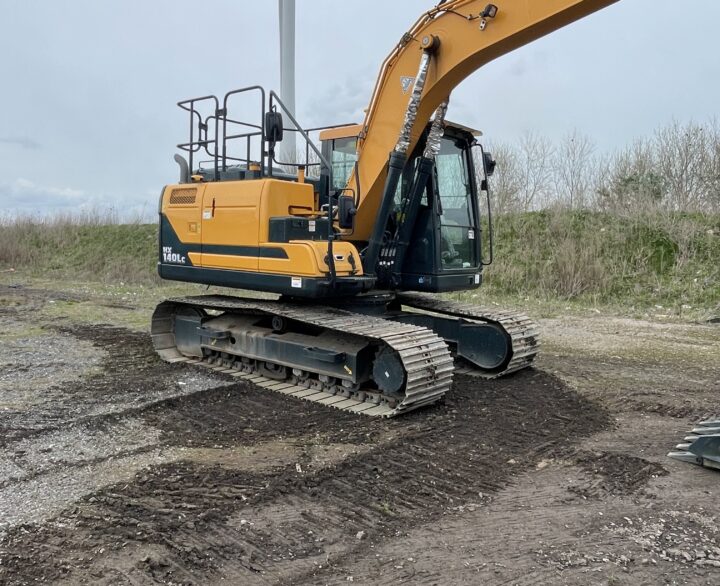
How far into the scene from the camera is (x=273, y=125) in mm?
6348

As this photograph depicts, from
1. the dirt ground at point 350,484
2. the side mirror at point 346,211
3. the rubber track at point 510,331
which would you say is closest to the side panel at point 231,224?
the side mirror at point 346,211

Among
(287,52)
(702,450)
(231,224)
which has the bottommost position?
(702,450)

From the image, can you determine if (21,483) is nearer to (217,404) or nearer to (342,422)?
(217,404)

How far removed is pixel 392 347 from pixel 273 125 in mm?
2504

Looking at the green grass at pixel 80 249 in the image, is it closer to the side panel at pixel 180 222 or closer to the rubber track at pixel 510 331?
the side panel at pixel 180 222

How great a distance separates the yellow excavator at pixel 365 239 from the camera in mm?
5770

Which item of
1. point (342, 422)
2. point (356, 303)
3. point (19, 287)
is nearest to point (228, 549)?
point (342, 422)

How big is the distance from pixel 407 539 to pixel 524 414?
2.57 metres

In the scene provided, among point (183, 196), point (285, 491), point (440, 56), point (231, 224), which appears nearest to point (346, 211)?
point (231, 224)

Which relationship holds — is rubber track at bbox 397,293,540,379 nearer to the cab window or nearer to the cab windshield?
the cab windshield

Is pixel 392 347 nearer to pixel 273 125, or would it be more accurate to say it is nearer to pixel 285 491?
pixel 285 491

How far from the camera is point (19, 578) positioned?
3012 millimetres

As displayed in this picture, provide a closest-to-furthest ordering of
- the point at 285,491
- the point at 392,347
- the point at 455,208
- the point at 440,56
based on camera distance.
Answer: the point at 285,491, the point at 392,347, the point at 440,56, the point at 455,208

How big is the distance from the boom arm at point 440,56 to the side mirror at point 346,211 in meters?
0.21
